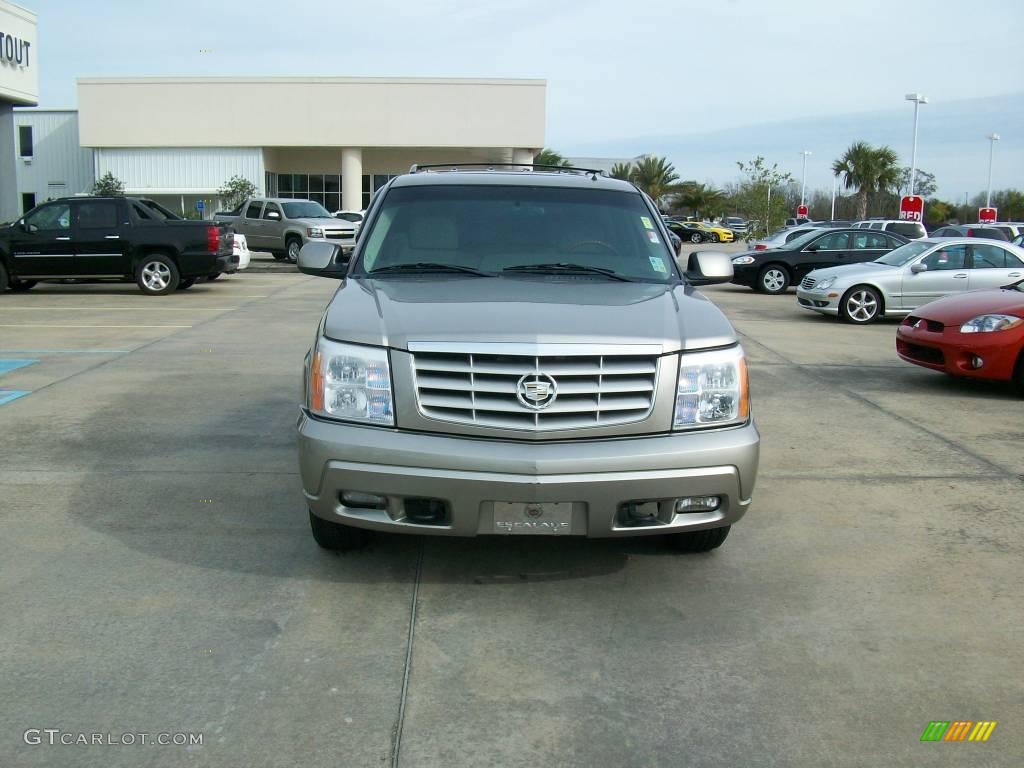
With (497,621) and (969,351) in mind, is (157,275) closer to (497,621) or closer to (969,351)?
(969,351)

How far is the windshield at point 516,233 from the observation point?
17.6 ft

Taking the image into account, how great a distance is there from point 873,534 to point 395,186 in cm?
333

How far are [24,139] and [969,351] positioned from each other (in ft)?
179

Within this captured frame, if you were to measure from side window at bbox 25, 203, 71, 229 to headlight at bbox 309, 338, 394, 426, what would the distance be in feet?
53.3

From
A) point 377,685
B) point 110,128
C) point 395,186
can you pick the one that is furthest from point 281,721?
point 110,128

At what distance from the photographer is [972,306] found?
31.9 ft

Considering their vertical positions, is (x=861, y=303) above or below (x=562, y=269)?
below

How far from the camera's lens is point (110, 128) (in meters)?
49.7

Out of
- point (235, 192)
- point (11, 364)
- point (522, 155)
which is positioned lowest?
point (11, 364)

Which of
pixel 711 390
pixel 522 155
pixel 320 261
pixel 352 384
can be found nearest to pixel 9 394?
pixel 320 261

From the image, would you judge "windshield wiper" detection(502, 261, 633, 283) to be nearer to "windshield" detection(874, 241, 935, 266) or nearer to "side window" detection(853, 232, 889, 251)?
"windshield" detection(874, 241, 935, 266)

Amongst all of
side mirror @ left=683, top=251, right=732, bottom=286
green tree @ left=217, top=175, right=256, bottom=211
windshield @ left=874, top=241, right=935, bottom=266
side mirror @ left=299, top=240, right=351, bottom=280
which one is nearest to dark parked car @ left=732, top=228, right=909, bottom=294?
windshield @ left=874, top=241, right=935, bottom=266

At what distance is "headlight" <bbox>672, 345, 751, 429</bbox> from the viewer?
14.1 ft

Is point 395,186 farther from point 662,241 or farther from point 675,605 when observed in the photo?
point 675,605
